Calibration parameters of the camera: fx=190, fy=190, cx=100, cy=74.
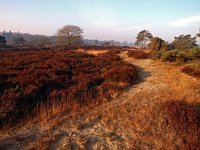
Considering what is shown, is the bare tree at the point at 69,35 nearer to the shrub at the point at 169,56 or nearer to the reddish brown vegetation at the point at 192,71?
the shrub at the point at 169,56

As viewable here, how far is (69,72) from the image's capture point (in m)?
13.4

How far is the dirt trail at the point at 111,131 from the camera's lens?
5.21 meters

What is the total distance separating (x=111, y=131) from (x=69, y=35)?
51.8 meters

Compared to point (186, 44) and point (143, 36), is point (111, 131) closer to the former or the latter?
point (186, 44)

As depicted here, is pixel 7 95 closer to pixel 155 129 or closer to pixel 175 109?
pixel 155 129

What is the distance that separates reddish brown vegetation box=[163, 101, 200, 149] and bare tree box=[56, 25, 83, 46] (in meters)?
50.0

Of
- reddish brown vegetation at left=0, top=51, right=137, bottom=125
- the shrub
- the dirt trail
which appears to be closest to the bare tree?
the shrub

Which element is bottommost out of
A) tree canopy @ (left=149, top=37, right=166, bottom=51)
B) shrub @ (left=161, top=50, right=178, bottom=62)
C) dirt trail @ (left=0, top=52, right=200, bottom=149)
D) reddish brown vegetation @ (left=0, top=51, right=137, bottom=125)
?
dirt trail @ (left=0, top=52, right=200, bottom=149)

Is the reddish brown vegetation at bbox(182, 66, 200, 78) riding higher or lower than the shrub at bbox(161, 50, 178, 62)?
lower

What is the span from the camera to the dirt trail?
5.21 metres

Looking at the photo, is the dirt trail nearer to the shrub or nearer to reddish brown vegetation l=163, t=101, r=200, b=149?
reddish brown vegetation l=163, t=101, r=200, b=149

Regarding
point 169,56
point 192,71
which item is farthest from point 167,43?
point 192,71

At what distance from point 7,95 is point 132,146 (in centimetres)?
543

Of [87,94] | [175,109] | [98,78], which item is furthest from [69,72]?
[175,109]
